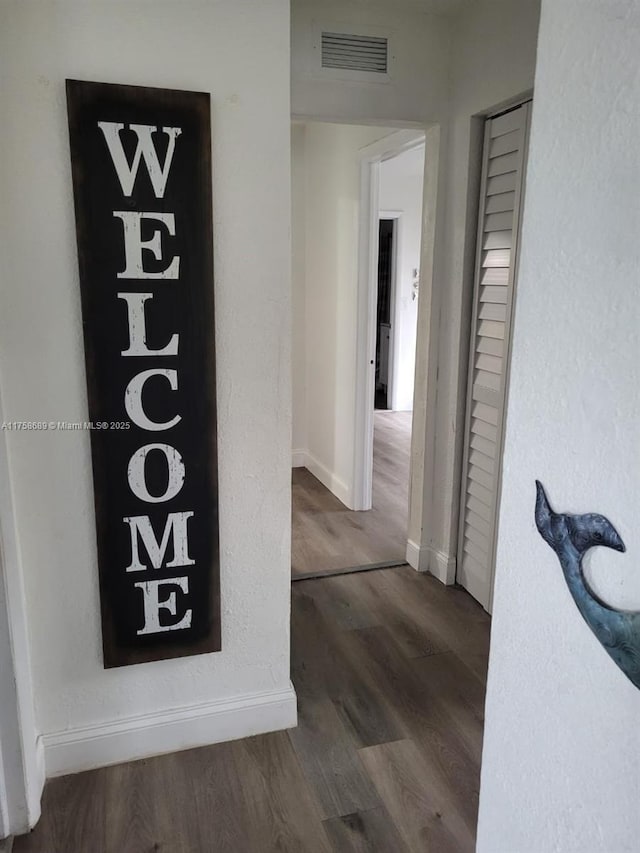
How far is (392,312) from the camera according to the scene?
712 centimetres

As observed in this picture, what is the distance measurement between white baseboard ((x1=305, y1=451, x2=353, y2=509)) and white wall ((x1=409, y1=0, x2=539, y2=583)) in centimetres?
91

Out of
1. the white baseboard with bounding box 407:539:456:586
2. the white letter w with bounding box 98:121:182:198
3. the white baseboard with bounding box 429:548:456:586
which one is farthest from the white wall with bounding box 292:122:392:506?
the white letter w with bounding box 98:121:182:198

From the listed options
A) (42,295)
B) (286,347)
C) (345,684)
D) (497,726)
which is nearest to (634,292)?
(497,726)

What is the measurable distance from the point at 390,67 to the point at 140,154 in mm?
1602

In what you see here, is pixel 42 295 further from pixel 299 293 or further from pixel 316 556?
pixel 299 293

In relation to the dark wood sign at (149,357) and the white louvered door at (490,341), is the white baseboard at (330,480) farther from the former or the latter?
the dark wood sign at (149,357)

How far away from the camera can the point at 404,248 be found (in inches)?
271

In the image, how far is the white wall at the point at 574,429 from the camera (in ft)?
2.22

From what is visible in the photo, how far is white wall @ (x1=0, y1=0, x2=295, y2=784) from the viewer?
1584 millimetres

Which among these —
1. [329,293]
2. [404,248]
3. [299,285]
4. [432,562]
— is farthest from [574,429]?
[404,248]

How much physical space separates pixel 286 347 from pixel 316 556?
1842 millimetres

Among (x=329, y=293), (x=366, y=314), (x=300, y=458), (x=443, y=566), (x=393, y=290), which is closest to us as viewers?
(x=443, y=566)

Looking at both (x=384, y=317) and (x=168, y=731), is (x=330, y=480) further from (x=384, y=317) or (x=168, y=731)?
(x=384, y=317)

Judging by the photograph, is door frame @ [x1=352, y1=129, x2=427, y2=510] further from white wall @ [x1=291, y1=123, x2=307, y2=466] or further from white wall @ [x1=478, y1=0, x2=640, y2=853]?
white wall @ [x1=478, y1=0, x2=640, y2=853]
